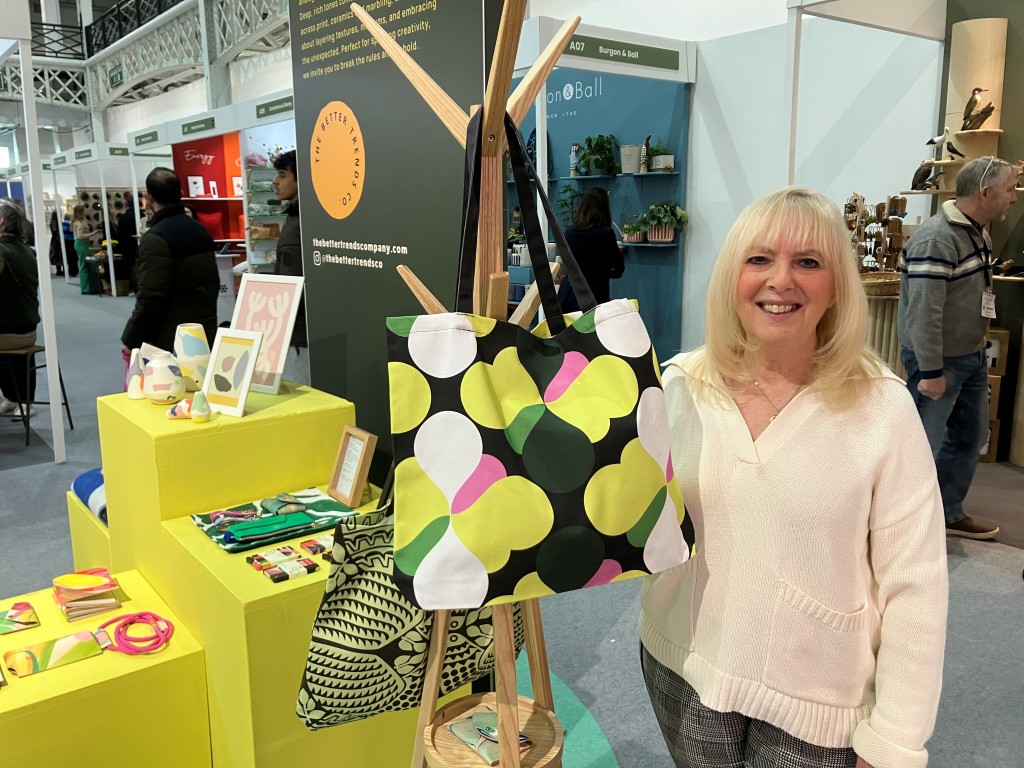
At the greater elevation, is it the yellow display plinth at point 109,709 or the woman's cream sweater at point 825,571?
the woman's cream sweater at point 825,571

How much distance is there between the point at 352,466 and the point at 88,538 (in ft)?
4.65

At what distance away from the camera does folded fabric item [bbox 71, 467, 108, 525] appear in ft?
9.71

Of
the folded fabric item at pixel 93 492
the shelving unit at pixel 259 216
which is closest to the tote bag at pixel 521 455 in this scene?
the folded fabric item at pixel 93 492

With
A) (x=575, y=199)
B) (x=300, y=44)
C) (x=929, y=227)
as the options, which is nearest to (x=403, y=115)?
(x=300, y=44)

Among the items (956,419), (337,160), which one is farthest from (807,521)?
(956,419)

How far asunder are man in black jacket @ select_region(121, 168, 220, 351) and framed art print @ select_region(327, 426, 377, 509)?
2162 millimetres

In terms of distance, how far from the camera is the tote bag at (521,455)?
3.34 ft

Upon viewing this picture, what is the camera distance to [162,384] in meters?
2.49

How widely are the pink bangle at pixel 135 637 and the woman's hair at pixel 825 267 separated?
4.93 feet

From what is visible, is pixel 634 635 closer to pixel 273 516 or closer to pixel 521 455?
pixel 273 516

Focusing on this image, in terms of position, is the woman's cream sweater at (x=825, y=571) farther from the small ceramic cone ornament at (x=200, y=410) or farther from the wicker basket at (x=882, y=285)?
the wicker basket at (x=882, y=285)

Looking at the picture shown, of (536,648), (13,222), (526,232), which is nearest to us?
(526,232)

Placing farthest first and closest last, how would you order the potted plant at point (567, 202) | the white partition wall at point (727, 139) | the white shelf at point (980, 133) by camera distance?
the potted plant at point (567, 202), the white partition wall at point (727, 139), the white shelf at point (980, 133)

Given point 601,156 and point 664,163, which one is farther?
point 601,156
